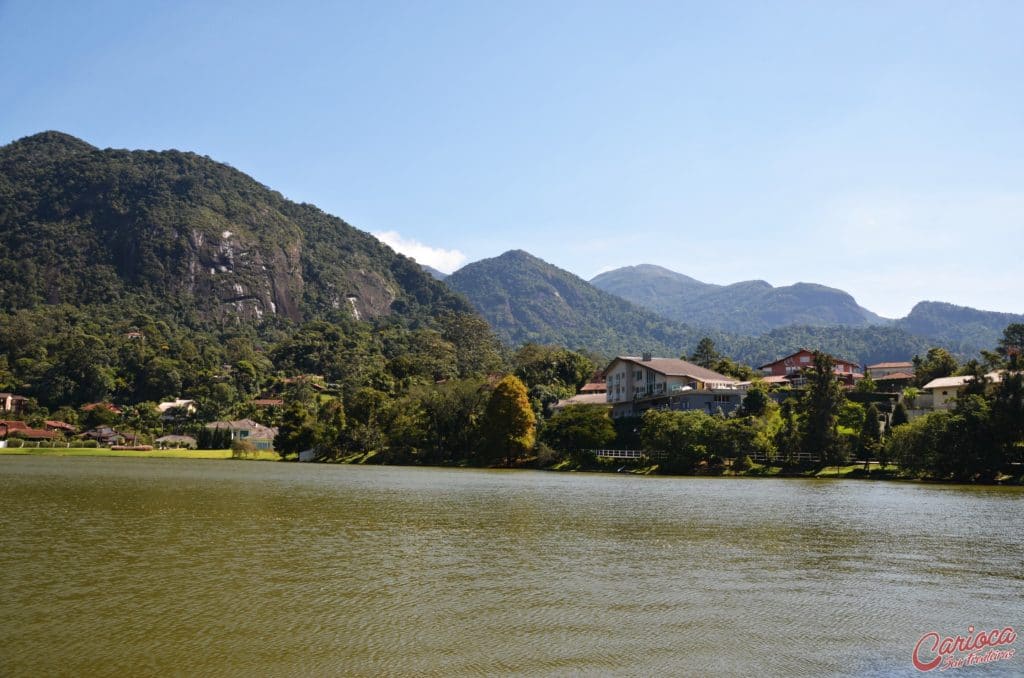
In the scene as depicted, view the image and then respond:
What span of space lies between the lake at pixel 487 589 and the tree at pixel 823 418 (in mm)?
36105

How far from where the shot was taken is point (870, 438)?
73000mm

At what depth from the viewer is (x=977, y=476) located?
2504 inches

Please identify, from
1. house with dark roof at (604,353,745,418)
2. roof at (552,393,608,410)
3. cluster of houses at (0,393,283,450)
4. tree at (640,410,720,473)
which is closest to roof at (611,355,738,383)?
house with dark roof at (604,353,745,418)

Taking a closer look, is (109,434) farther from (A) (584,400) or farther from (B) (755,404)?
(B) (755,404)

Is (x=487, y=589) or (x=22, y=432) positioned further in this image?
(x=22, y=432)

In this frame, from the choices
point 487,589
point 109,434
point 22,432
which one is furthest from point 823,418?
point 22,432

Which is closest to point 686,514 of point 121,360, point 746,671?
point 746,671

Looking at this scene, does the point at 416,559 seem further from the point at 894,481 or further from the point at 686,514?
the point at 894,481

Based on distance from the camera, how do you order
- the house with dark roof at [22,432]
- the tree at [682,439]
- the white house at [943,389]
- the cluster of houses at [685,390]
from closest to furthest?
the tree at [682,439]
the white house at [943,389]
the cluster of houses at [685,390]
the house with dark roof at [22,432]

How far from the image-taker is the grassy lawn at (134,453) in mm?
105544

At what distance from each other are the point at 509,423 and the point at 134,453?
59.1m

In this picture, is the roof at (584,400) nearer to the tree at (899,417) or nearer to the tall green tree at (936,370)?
the tree at (899,417)

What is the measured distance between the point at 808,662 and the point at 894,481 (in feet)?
196

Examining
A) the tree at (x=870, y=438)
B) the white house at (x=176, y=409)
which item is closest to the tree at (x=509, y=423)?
the tree at (x=870, y=438)
